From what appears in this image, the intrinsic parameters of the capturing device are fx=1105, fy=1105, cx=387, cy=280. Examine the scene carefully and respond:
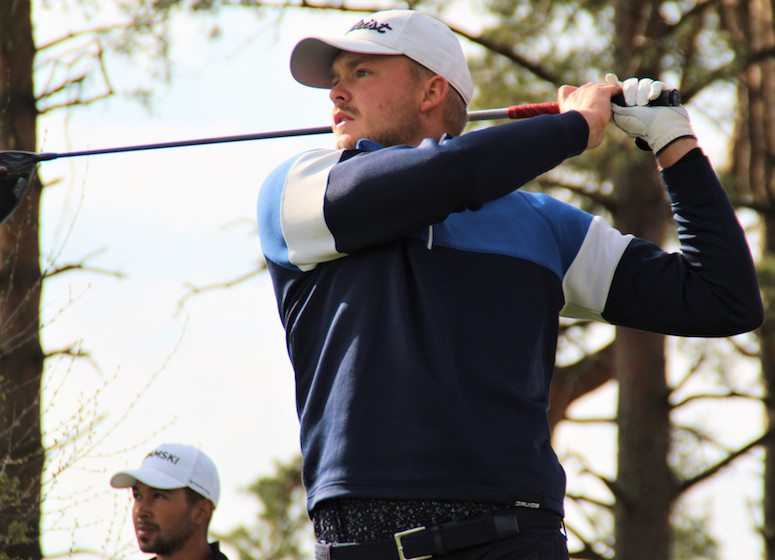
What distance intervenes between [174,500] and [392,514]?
325cm

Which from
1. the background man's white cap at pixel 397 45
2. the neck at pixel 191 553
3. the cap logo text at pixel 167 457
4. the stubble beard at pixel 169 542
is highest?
the background man's white cap at pixel 397 45

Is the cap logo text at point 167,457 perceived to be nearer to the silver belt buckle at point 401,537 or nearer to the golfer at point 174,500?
the golfer at point 174,500

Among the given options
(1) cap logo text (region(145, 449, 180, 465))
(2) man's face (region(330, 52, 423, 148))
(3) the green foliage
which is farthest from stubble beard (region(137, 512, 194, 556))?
(3) the green foliage

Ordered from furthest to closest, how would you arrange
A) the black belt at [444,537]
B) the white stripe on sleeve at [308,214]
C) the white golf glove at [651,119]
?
the white golf glove at [651,119], the white stripe on sleeve at [308,214], the black belt at [444,537]

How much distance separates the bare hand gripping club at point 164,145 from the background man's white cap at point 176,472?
6.06ft

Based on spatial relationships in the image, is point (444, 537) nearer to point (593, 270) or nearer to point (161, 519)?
point (593, 270)

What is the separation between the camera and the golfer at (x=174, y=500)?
4.87 meters

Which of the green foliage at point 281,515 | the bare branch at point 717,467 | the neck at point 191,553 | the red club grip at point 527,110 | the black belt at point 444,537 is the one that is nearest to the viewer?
the black belt at point 444,537

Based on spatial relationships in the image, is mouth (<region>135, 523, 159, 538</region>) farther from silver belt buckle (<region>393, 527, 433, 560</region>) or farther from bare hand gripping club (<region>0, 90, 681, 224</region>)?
silver belt buckle (<region>393, 527, 433, 560</region>)

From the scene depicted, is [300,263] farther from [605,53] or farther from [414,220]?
[605,53]

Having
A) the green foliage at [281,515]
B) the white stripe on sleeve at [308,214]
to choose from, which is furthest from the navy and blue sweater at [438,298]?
the green foliage at [281,515]

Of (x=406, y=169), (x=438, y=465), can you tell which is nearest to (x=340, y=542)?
(x=438, y=465)

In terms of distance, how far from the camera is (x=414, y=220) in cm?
213

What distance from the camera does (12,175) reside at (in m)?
3.61
